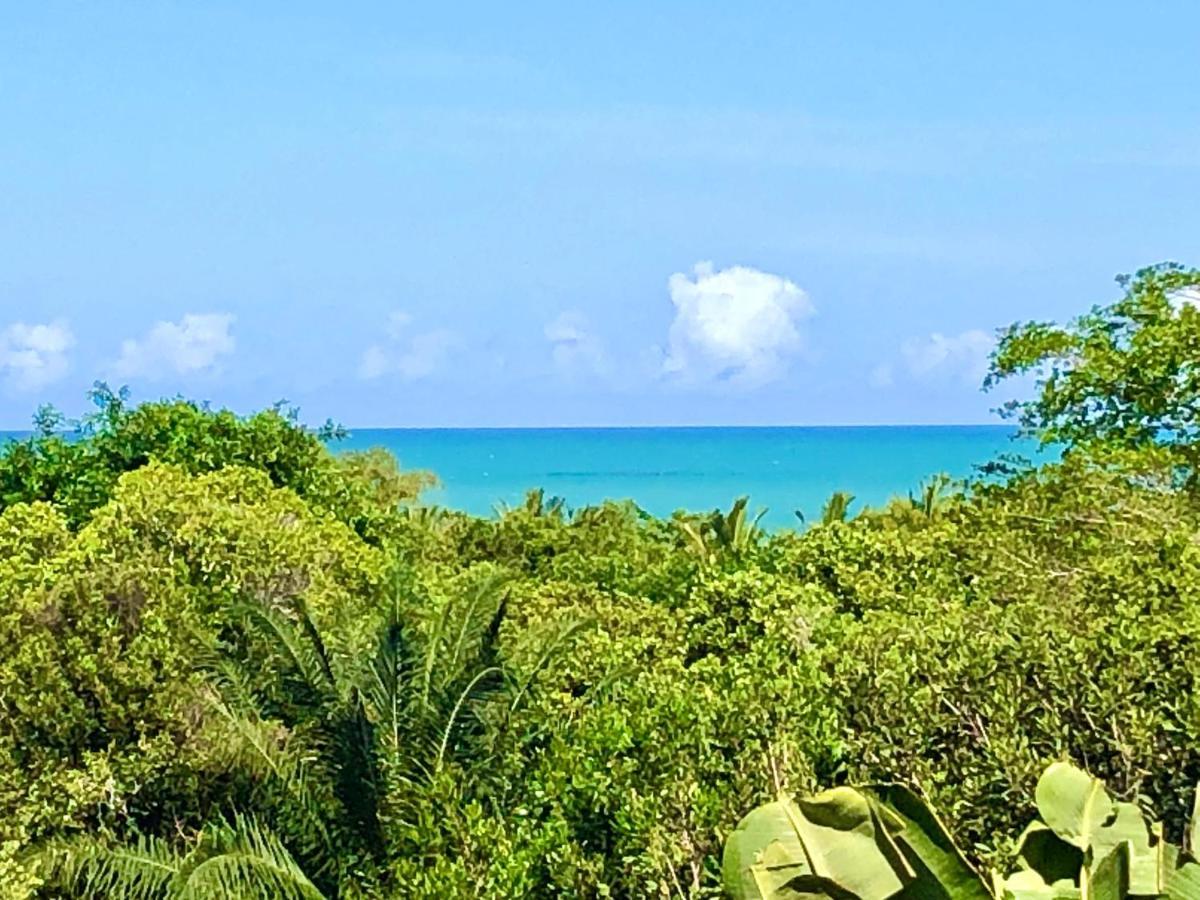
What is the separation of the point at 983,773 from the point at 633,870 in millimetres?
1864

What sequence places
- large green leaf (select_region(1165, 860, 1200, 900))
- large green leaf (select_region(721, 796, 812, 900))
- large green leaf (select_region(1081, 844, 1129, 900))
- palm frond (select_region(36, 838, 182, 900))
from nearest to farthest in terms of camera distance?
large green leaf (select_region(1081, 844, 1129, 900))
large green leaf (select_region(1165, 860, 1200, 900))
large green leaf (select_region(721, 796, 812, 900))
palm frond (select_region(36, 838, 182, 900))

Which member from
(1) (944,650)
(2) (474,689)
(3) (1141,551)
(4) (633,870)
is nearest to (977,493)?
(3) (1141,551)

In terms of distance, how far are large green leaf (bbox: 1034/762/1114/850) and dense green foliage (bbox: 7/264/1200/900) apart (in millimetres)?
2264

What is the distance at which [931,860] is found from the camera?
4848 mm

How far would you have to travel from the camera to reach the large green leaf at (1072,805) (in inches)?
210

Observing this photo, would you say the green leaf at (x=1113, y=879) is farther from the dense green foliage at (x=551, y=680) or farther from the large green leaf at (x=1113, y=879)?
the dense green foliage at (x=551, y=680)

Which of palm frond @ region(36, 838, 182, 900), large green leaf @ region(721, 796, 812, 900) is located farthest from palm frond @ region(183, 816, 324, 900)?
large green leaf @ region(721, 796, 812, 900)

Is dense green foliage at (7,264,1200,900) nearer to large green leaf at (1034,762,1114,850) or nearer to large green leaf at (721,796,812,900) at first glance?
large green leaf at (1034,762,1114,850)

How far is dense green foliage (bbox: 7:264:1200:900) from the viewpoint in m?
8.52

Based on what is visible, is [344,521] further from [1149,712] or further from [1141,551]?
[1149,712]

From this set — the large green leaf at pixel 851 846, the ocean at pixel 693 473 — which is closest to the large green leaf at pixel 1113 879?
the large green leaf at pixel 851 846

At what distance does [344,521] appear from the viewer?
66.9 feet

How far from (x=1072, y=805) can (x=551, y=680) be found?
8.16 metres

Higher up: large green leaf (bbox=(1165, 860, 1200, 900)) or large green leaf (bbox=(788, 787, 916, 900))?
large green leaf (bbox=(788, 787, 916, 900))
